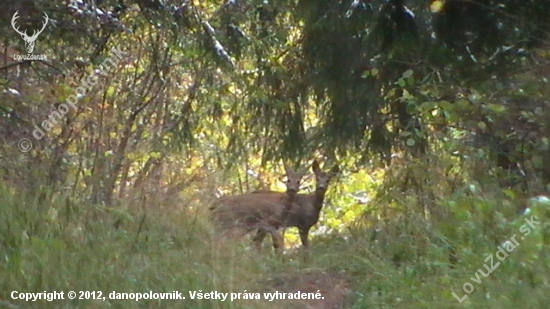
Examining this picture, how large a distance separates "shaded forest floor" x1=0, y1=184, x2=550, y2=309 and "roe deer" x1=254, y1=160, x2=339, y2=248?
3134 mm

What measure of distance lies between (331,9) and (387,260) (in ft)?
7.31

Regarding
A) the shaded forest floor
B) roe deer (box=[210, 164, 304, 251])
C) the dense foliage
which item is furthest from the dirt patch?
roe deer (box=[210, 164, 304, 251])

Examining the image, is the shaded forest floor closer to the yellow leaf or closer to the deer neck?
the yellow leaf

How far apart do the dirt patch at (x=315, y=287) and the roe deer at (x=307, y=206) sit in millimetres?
3587

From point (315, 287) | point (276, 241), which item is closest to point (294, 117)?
point (276, 241)

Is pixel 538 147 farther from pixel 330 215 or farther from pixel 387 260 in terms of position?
pixel 330 215

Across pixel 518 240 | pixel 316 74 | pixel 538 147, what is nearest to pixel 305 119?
pixel 316 74

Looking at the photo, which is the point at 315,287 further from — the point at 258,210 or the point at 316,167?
the point at 316,167

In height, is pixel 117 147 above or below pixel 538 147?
above

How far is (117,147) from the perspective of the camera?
33.6 ft

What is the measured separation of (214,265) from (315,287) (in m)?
0.97

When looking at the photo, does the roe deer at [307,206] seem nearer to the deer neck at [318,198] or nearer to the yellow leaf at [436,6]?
the deer neck at [318,198]

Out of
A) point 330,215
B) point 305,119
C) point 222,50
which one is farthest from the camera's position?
point 330,215

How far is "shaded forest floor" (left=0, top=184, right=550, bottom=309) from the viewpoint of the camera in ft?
19.4
